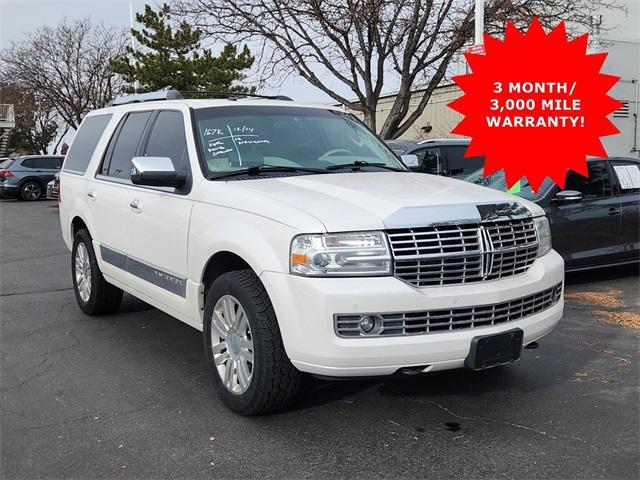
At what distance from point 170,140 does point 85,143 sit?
2.09 metres

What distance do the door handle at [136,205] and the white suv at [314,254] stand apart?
40 millimetres

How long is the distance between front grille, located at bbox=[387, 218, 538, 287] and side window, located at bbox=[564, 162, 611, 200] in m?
4.28

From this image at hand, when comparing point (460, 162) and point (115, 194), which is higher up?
point (115, 194)

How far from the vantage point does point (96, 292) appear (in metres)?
6.29

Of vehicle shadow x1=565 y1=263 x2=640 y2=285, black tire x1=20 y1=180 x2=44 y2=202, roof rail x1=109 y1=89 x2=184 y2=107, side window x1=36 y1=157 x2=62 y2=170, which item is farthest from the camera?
side window x1=36 y1=157 x2=62 y2=170

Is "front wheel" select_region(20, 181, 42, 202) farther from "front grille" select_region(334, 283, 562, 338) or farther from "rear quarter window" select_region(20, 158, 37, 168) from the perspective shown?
"front grille" select_region(334, 283, 562, 338)

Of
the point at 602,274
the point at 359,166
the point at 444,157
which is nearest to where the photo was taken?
the point at 359,166

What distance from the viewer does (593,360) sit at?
5105mm

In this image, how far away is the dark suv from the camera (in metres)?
26.2

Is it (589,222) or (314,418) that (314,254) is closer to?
(314,418)

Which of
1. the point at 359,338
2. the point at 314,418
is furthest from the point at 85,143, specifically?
the point at 359,338

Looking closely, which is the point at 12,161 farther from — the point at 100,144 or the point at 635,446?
the point at 635,446

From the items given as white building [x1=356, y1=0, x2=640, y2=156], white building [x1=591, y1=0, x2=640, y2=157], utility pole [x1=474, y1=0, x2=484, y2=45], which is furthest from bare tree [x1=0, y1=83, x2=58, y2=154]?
utility pole [x1=474, y1=0, x2=484, y2=45]

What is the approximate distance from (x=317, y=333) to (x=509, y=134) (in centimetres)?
871
